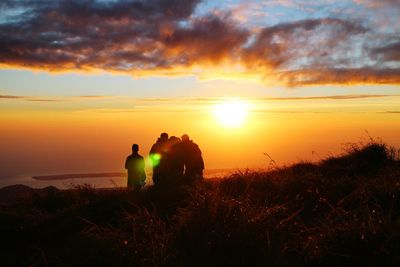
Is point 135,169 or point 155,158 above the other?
point 155,158

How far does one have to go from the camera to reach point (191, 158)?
1700 cm

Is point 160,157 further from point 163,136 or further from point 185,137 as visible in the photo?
point 185,137

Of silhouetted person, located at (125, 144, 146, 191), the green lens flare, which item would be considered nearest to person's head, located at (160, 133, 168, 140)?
the green lens flare

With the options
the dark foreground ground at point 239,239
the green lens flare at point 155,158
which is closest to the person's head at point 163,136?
the green lens flare at point 155,158

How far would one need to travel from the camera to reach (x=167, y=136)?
1698 cm

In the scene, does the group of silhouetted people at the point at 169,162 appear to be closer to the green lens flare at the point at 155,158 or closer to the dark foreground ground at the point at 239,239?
the green lens flare at the point at 155,158

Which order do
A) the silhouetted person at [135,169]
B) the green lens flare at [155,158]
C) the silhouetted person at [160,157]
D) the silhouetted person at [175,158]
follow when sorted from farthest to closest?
1. the green lens flare at [155,158]
2. the silhouetted person at [175,158]
3. the silhouetted person at [135,169]
4. the silhouetted person at [160,157]

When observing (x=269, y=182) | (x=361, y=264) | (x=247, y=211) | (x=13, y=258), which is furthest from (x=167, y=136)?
(x=361, y=264)

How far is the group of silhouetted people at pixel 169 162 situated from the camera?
16.2 meters

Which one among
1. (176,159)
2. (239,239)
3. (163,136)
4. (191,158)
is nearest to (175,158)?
(176,159)

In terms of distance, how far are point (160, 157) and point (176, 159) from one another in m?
0.50

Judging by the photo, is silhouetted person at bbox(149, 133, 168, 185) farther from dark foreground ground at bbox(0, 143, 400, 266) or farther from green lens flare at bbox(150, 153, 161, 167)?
dark foreground ground at bbox(0, 143, 400, 266)

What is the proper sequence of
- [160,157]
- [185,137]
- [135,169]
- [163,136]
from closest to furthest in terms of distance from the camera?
[135,169], [160,157], [163,136], [185,137]

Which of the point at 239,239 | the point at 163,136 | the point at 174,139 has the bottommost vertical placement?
the point at 239,239
